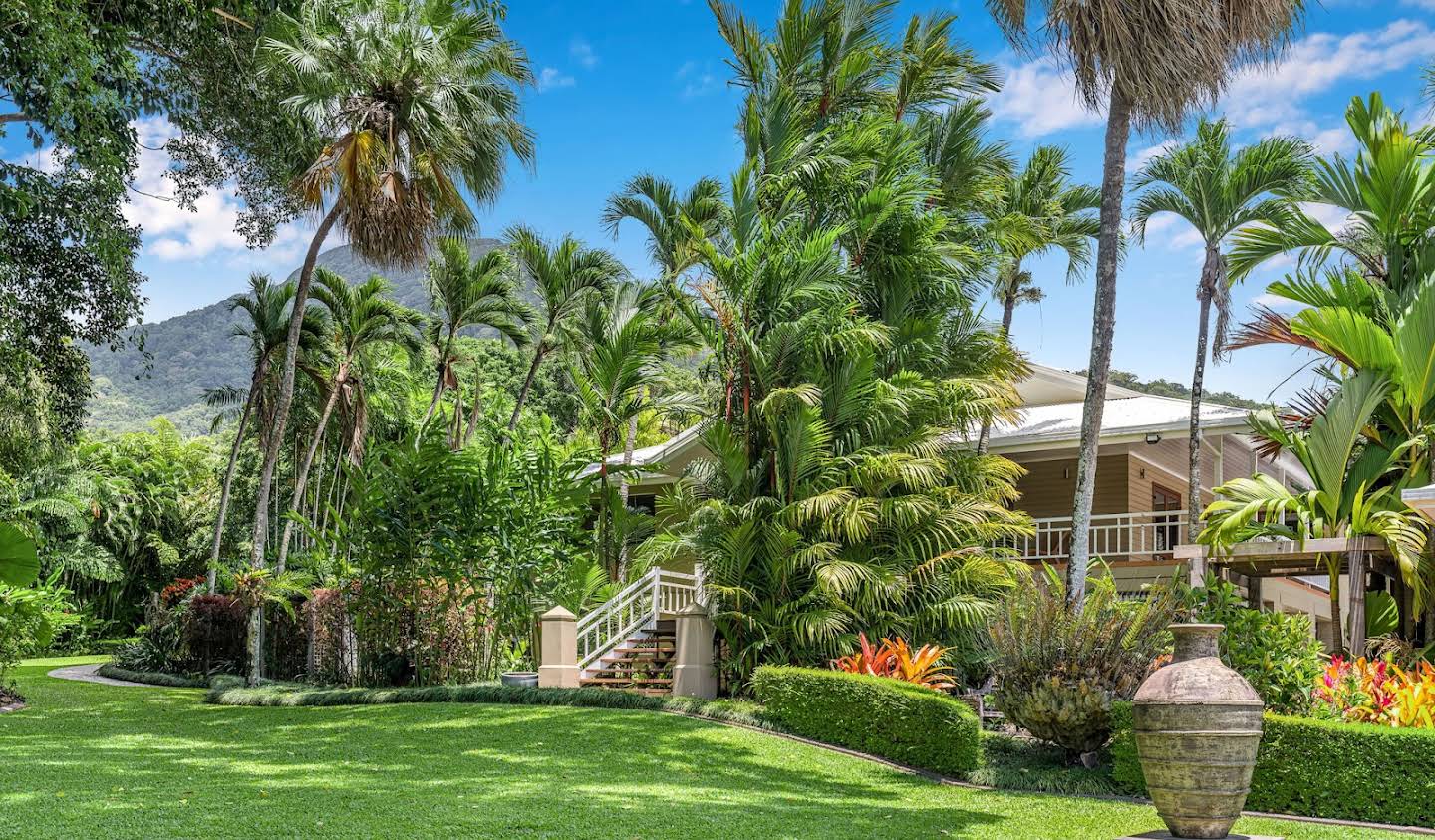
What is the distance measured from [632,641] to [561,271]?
12530 millimetres

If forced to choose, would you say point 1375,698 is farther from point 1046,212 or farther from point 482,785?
point 1046,212

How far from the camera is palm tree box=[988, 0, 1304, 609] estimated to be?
12.5 m

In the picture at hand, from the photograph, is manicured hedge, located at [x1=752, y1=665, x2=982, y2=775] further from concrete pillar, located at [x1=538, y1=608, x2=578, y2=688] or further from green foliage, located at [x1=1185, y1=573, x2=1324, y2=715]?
concrete pillar, located at [x1=538, y1=608, x2=578, y2=688]

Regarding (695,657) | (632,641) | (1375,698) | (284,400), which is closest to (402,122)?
(284,400)

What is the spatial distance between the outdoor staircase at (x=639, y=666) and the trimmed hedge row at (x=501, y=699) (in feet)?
5.37

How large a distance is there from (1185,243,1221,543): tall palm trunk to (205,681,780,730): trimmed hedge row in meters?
9.28

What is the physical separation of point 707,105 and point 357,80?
9.88 meters

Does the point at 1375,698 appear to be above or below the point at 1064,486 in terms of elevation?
below

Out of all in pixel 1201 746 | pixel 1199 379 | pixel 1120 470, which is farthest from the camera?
pixel 1120 470

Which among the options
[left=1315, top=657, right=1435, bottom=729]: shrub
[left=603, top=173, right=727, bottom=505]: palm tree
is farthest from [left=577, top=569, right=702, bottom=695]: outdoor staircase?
[left=1315, top=657, right=1435, bottom=729]: shrub

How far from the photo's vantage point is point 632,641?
17734 millimetres

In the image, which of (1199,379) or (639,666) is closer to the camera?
(639,666)

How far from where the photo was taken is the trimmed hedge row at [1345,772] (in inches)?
359

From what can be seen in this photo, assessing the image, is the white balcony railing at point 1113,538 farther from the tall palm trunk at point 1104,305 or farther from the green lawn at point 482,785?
the green lawn at point 482,785
